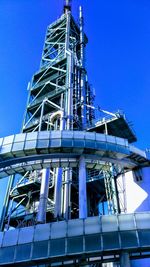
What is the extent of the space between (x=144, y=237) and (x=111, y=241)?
117 inches

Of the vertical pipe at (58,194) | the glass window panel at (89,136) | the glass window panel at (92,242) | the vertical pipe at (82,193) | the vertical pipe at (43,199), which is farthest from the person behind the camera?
the vertical pipe at (58,194)

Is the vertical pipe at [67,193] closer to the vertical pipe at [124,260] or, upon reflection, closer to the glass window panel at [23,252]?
the glass window panel at [23,252]

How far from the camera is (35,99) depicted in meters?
60.9

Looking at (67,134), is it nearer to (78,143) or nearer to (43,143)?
(78,143)

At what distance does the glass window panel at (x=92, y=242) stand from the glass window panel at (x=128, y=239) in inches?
82.8

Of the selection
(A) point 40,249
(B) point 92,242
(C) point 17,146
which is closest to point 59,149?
(C) point 17,146

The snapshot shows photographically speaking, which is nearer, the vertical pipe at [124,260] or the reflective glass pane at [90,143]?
the vertical pipe at [124,260]

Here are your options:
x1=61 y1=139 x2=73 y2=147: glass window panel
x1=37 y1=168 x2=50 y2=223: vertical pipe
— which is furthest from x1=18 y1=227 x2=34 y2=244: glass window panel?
x1=61 y1=139 x2=73 y2=147: glass window panel

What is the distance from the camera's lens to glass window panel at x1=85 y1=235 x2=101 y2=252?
25156 mm

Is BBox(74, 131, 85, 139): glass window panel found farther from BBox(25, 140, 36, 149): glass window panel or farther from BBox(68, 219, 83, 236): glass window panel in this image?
BBox(68, 219, 83, 236): glass window panel

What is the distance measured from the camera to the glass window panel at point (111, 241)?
25.1 metres

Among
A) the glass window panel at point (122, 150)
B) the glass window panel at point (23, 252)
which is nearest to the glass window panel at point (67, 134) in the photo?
the glass window panel at point (122, 150)

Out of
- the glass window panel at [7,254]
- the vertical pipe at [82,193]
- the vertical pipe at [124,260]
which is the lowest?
the vertical pipe at [124,260]

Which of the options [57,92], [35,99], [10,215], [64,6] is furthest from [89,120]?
[64,6]
